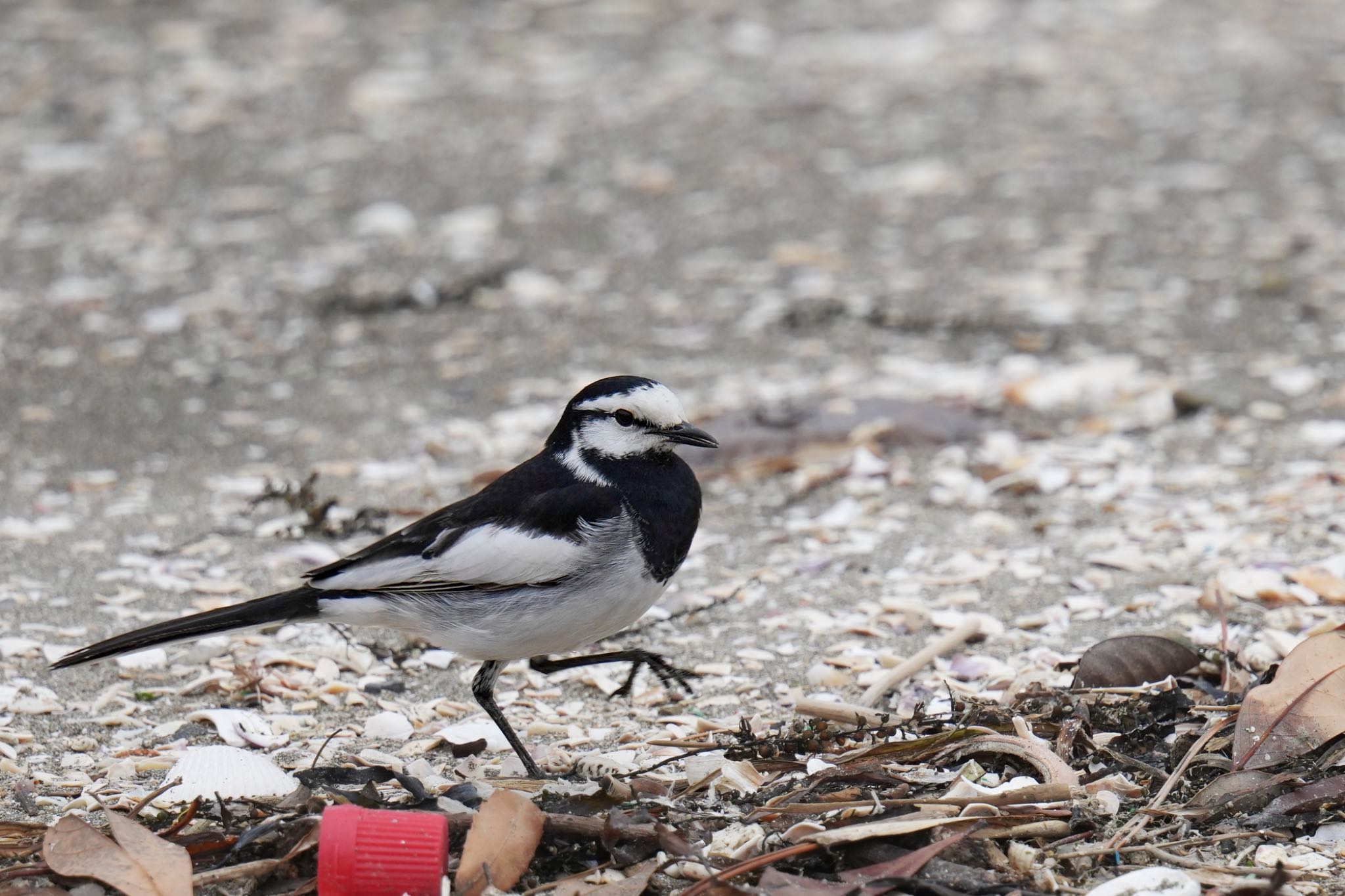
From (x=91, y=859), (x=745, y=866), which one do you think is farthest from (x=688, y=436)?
(x=91, y=859)

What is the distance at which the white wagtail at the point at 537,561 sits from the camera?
3592 mm

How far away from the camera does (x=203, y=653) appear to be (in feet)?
14.3

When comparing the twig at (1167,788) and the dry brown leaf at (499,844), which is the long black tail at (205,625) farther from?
the twig at (1167,788)

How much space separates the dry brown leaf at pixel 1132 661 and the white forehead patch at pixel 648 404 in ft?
3.70

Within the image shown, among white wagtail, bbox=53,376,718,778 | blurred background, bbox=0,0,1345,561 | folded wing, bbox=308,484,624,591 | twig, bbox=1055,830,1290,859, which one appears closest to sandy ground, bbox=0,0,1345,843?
blurred background, bbox=0,0,1345,561

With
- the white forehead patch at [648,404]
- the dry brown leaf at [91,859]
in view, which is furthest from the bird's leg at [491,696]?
the dry brown leaf at [91,859]

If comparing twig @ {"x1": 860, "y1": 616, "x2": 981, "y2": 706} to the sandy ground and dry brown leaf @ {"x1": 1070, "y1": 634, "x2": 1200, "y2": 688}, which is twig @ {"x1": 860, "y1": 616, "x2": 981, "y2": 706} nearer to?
the sandy ground

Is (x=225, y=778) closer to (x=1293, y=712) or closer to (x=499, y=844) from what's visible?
(x=499, y=844)

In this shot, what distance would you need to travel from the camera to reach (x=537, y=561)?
11.9ft

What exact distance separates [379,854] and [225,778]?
645 mm

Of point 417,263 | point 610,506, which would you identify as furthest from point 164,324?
point 610,506

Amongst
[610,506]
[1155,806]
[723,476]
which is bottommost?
[723,476]

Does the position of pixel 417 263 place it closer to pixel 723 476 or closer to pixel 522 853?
pixel 723 476

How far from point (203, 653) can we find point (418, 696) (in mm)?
646
